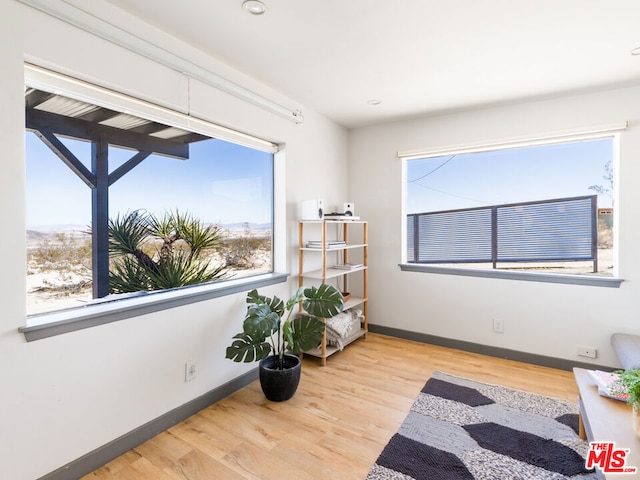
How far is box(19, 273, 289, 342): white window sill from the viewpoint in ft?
5.07

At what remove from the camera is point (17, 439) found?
145 cm

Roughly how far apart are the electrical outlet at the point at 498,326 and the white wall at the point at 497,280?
4 centimetres

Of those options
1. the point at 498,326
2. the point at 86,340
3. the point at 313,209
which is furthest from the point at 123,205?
the point at 498,326

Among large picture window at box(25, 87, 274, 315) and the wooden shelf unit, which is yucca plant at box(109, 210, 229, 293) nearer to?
large picture window at box(25, 87, 274, 315)

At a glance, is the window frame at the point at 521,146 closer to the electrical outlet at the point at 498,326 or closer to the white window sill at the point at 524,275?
the white window sill at the point at 524,275

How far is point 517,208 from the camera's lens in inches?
127

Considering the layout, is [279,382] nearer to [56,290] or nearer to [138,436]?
[138,436]

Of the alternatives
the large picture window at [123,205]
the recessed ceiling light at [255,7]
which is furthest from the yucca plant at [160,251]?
the recessed ceiling light at [255,7]

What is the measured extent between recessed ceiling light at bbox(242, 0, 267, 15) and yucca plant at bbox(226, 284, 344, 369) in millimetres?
1826

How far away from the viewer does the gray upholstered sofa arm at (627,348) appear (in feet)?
7.08

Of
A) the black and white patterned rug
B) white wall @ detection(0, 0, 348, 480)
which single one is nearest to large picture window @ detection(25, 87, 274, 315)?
white wall @ detection(0, 0, 348, 480)

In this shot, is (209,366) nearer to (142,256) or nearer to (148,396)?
(148,396)

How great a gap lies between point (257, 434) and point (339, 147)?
3006 mm

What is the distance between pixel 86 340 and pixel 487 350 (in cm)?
335
